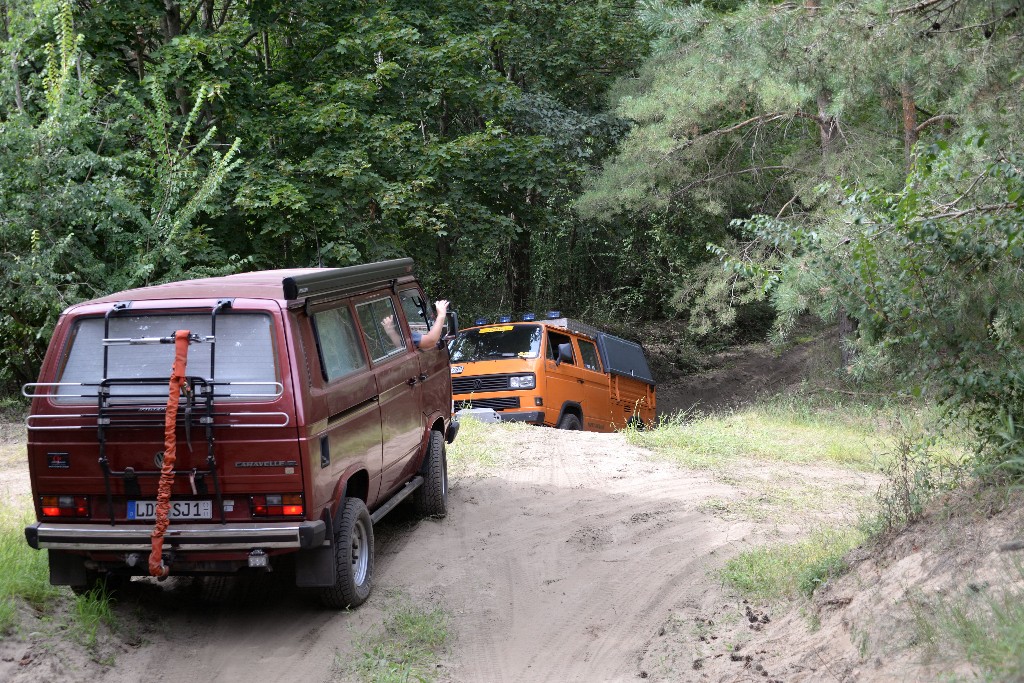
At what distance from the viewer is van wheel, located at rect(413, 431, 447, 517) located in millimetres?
8484

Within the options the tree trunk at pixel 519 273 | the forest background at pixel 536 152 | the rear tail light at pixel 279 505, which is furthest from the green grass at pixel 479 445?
the tree trunk at pixel 519 273

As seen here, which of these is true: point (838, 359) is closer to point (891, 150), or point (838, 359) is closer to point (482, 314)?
point (891, 150)

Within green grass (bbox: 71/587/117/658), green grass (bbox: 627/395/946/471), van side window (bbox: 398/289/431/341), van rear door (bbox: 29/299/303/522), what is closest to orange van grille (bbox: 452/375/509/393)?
green grass (bbox: 627/395/946/471)

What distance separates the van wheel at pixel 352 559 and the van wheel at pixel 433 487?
5.27 feet

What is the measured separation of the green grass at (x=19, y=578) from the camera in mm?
5723

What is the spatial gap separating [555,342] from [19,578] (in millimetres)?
9813

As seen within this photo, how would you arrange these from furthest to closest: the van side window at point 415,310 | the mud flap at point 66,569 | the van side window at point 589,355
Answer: the van side window at point 589,355
the van side window at point 415,310
the mud flap at point 66,569

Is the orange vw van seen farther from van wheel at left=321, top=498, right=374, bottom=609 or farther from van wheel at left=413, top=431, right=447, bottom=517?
van wheel at left=321, top=498, right=374, bottom=609

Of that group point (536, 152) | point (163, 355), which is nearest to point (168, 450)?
point (163, 355)

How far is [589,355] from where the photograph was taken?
53.0ft

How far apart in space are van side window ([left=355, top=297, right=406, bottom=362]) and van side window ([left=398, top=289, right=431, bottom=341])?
0.30 m

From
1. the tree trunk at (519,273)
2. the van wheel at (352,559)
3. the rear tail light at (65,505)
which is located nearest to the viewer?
the rear tail light at (65,505)

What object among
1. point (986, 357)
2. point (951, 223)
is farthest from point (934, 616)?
point (951, 223)

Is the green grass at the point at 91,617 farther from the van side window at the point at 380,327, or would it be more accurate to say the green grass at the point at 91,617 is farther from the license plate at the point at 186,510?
the van side window at the point at 380,327
